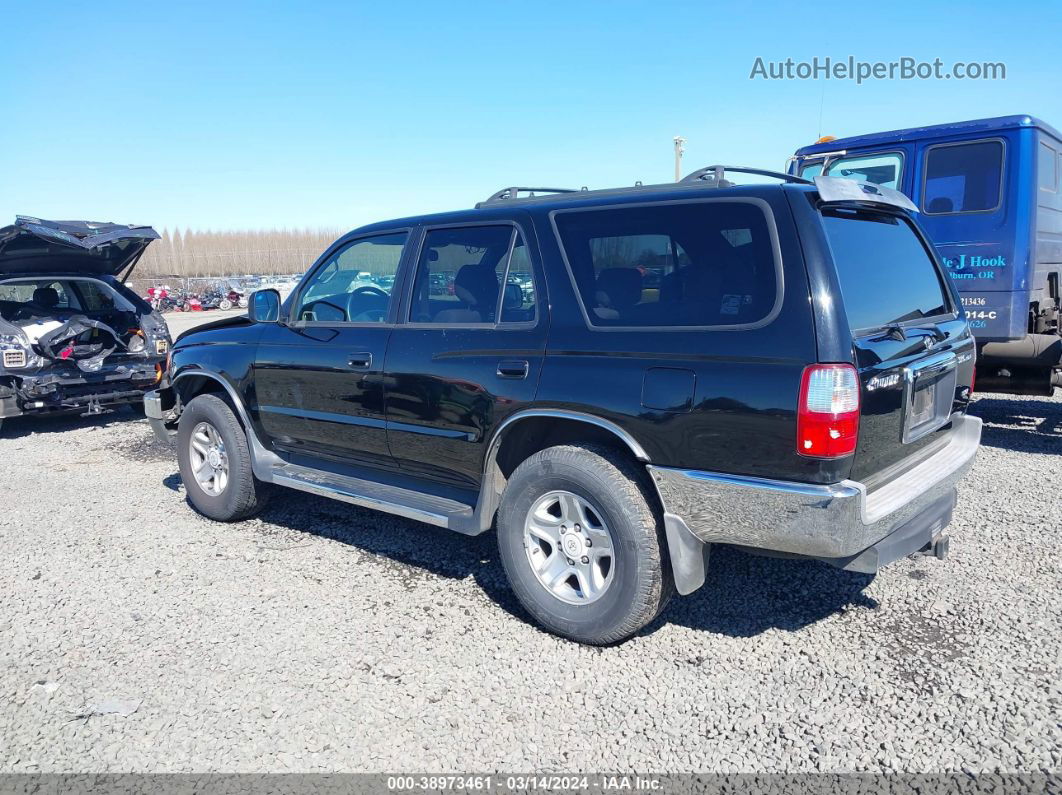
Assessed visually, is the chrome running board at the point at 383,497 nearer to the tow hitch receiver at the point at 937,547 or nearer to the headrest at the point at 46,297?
the tow hitch receiver at the point at 937,547

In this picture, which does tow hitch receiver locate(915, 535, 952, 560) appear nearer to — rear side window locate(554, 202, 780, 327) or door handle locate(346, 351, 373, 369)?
rear side window locate(554, 202, 780, 327)

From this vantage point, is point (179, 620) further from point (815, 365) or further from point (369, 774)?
point (815, 365)

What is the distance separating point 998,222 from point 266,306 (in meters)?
5.90

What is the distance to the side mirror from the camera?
4.80 meters

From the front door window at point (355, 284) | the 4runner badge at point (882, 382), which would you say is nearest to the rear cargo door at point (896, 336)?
the 4runner badge at point (882, 382)

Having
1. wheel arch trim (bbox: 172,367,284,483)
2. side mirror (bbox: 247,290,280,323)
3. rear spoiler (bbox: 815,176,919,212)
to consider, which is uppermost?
rear spoiler (bbox: 815,176,919,212)

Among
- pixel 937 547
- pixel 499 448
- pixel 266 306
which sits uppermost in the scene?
pixel 266 306

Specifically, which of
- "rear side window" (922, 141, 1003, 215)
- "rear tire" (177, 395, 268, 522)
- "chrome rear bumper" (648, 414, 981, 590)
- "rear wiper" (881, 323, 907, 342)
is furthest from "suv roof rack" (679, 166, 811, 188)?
"rear side window" (922, 141, 1003, 215)

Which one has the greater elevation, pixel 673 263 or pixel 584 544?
pixel 673 263

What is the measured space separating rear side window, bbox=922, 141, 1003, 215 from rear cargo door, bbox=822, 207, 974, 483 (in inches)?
131

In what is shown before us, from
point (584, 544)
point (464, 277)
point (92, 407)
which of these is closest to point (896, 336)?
point (584, 544)

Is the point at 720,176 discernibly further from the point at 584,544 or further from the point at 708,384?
the point at 584,544

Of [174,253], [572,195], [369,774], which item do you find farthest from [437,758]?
[174,253]

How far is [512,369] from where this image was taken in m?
3.50
